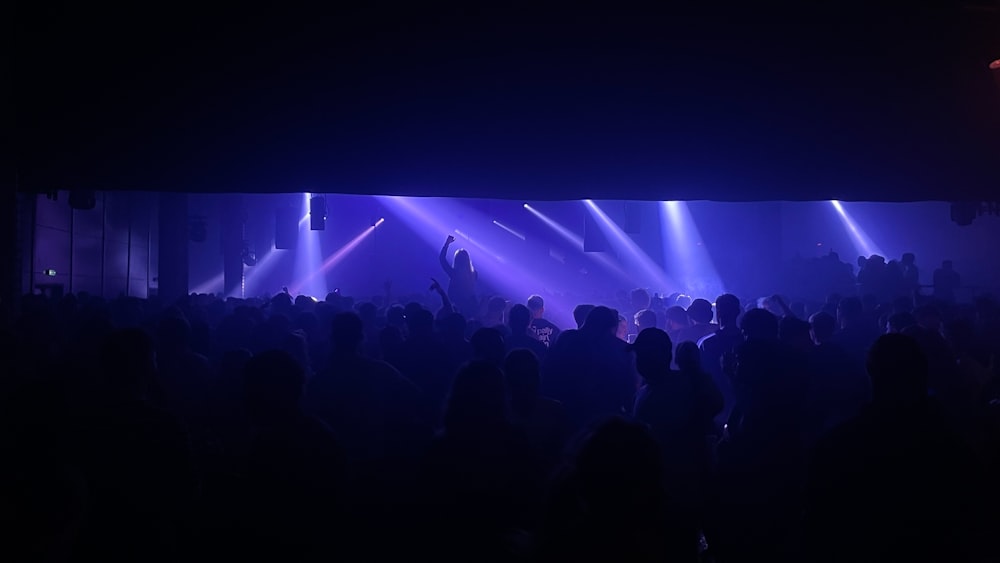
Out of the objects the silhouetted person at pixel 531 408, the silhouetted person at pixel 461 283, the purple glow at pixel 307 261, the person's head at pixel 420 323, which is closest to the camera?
the silhouetted person at pixel 531 408

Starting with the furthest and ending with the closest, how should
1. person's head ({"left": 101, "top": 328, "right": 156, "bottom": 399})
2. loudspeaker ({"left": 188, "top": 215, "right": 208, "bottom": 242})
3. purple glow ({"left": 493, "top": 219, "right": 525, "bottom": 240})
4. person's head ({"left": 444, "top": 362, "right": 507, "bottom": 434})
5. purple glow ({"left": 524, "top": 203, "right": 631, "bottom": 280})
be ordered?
purple glow ({"left": 493, "top": 219, "right": 525, "bottom": 240}), purple glow ({"left": 524, "top": 203, "right": 631, "bottom": 280}), loudspeaker ({"left": 188, "top": 215, "right": 208, "bottom": 242}), person's head ({"left": 101, "top": 328, "right": 156, "bottom": 399}), person's head ({"left": 444, "top": 362, "right": 507, "bottom": 434})

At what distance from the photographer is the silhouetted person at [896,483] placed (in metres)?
2.63

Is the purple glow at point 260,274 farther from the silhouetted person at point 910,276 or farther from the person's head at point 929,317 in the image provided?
the person's head at point 929,317

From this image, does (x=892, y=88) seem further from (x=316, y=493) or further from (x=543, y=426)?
(x=316, y=493)

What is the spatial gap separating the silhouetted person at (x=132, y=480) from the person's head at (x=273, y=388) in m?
0.38

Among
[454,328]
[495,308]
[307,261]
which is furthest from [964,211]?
[307,261]

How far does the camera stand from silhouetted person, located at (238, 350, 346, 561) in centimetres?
276

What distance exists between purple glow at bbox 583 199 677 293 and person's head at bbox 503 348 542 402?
22.4 meters

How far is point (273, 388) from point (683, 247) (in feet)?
82.5

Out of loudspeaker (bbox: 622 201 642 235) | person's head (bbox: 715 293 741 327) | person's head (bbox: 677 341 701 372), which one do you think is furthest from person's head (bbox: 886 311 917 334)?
loudspeaker (bbox: 622 201 642 235)

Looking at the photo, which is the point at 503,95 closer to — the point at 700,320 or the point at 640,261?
the point at 700,320

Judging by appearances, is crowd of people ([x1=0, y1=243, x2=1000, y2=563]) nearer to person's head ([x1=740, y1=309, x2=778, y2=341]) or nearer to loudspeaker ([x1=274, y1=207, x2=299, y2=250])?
person's head ([x1=740, y1=309, x2=778, y2=341])

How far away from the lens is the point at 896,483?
8.75 ft

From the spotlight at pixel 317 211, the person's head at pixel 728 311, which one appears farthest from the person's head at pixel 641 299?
the spotlight at pixel 317 211
